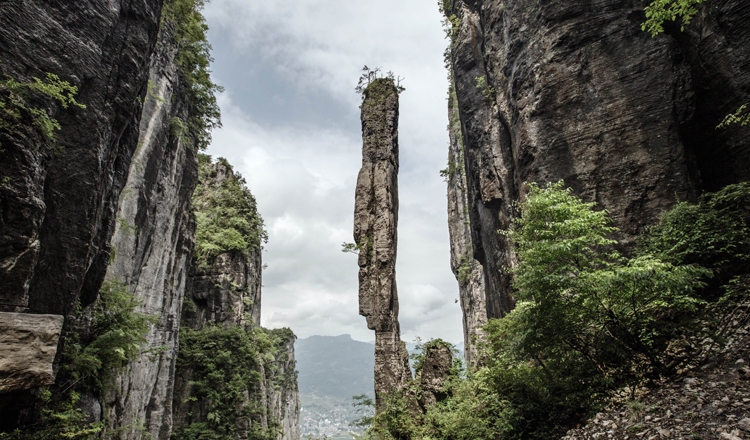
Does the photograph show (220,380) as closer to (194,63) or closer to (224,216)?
(224,216)

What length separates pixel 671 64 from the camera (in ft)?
37.4

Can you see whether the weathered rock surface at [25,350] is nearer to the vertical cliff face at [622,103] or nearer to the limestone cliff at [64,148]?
the limestone cliff at [64,148]

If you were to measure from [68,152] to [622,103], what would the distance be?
1603 centimetres

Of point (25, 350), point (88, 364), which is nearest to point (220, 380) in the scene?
point (88, 364)

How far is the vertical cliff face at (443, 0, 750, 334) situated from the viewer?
10523mm

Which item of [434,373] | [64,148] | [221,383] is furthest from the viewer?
[221,383]

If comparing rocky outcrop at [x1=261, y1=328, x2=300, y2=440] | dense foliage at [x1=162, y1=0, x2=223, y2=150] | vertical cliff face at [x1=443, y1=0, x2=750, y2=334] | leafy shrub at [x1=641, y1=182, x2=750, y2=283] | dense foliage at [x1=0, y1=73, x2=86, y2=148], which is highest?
dense foliage at [x1=162, y1=0, x2=223, y2=150]

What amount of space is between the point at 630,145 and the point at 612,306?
7.19 metres

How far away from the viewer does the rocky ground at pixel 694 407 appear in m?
4.40

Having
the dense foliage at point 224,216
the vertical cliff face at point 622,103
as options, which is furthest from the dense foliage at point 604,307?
the dense foliage at point 224,216

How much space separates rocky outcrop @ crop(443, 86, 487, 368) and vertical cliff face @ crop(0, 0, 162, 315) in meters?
24.4

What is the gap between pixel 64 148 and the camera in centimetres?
781

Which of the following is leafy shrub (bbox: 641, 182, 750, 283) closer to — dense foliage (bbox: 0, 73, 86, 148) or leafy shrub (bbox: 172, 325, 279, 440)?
dense foliage (bbox: 0, 73, 86, 148)

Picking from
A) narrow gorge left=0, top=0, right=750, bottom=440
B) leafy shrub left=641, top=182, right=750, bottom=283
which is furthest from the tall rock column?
leafy shrub left=641, top=182, right=750, bottom=283
